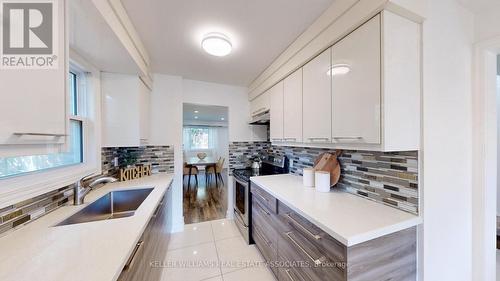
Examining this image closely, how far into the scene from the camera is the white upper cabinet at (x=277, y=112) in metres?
2.04

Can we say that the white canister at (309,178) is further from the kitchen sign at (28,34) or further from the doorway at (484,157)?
the kitchen sign at (28,34)

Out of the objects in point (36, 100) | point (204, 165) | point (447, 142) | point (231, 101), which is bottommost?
point (204, 165)

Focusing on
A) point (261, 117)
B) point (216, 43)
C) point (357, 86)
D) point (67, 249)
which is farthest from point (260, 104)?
point (67, 249)

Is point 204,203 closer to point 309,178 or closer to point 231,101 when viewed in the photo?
point 231,101

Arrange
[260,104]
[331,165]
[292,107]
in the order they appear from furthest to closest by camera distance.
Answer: [260,104] → [292,107] → [331,165]

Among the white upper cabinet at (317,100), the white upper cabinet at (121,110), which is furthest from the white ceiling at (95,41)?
the white upper cabinet at (317,100)

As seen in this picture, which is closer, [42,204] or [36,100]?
[36,100]

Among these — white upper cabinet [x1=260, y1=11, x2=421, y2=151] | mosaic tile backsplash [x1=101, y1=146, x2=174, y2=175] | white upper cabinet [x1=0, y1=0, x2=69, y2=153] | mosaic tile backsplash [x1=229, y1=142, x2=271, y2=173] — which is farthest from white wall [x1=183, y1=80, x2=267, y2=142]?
white upper cabinet [x1=0, y1=0, x2=69, y2=153]

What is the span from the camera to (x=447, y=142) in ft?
3.66

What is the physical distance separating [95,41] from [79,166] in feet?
Result: 3.55

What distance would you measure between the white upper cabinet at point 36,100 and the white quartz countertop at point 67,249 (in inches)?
17.9

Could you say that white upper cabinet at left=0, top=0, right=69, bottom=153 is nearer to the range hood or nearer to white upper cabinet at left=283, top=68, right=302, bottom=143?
white upper cabinet at left=283, top=68, right=302, bottom=143

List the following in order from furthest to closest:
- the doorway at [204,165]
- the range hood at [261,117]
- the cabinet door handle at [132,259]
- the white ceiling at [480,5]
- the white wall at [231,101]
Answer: the doorway at [204,165] < the white wall at [231,101] < the range hood at [261,117] < the white ceiling at [480,5] < the cabinet door handle at [132,259]

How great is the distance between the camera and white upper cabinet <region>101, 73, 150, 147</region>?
179 centimetres
